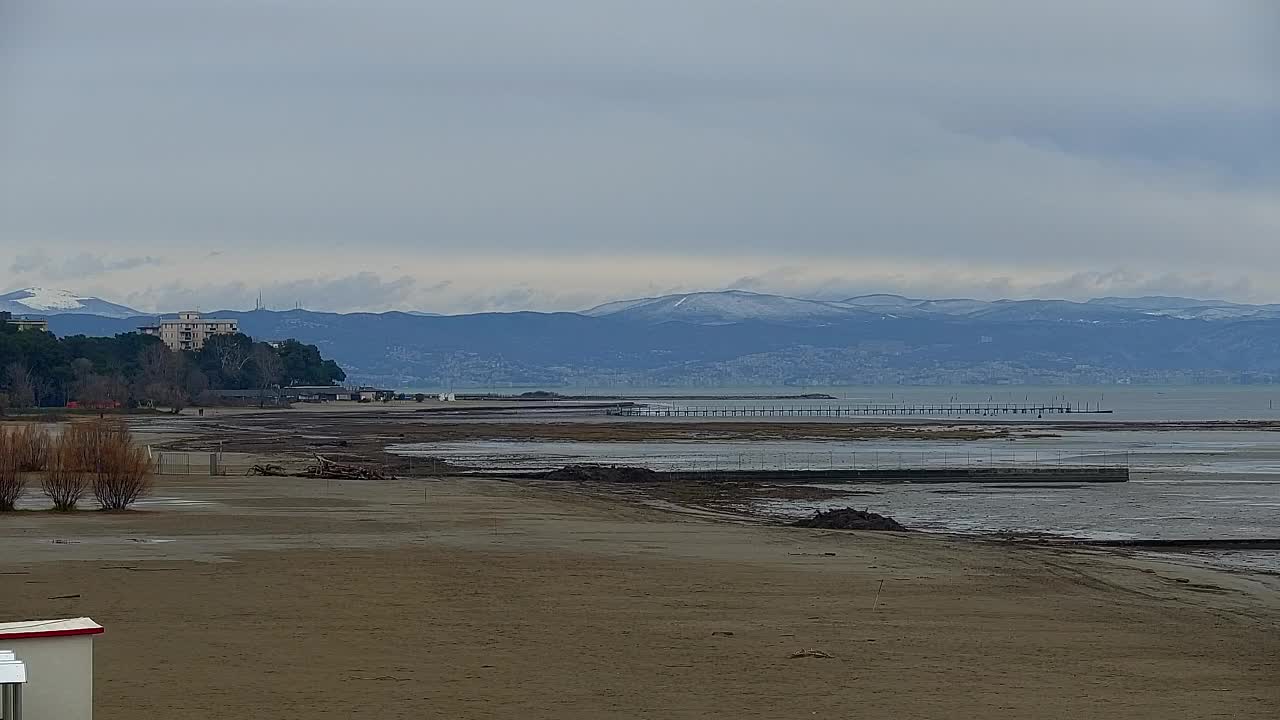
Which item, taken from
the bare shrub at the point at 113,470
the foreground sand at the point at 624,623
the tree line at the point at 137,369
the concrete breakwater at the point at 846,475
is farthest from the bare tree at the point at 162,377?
the foreground sand at the point at 624,623

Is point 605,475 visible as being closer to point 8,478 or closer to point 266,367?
point 8,478

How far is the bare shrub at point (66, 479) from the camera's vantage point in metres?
28.9

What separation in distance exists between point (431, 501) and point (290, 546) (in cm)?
1202

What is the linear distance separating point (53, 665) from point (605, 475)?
41.6m

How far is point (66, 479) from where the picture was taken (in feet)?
95.0

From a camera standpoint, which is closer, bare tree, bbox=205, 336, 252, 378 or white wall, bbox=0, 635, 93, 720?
white wall, bbox=0, 635, 93, 720

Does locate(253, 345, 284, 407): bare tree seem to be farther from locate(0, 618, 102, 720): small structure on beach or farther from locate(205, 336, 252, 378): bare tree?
locate(0, 618, 102, 720): small structure on beach

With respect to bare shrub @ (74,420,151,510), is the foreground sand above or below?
below

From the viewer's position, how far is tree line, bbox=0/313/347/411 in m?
129

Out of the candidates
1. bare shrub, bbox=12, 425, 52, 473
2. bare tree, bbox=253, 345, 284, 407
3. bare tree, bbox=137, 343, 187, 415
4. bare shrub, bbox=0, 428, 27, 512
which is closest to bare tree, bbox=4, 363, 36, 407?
bare tree, bbox=137, 343, 187, 415

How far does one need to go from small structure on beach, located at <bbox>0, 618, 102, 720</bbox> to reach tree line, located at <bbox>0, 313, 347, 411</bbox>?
98.5 metres

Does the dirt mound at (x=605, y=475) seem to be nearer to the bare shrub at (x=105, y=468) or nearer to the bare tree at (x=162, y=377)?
the bare shrub at (x=105, y=468)

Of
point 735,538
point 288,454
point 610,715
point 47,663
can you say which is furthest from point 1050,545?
point 288,454

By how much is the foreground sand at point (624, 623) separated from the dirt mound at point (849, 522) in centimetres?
338
